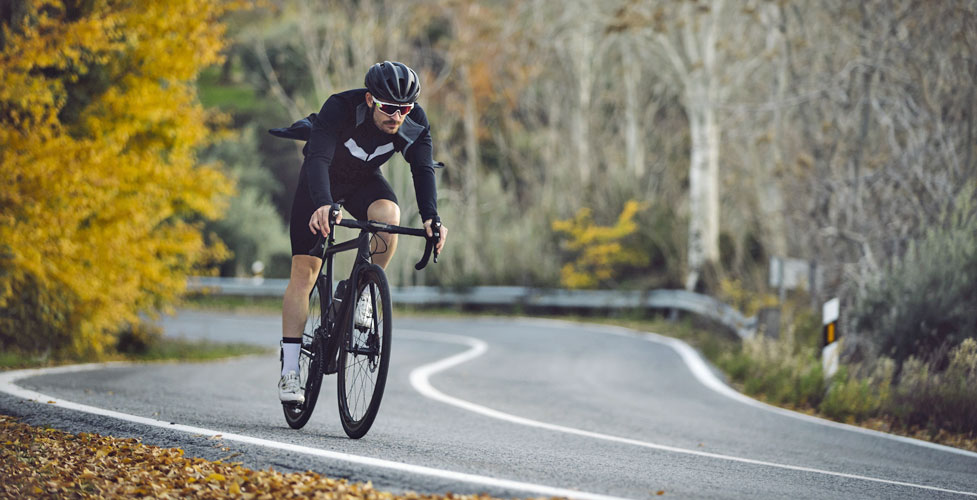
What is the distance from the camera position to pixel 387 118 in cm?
591

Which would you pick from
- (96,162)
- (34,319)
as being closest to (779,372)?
(96,162)

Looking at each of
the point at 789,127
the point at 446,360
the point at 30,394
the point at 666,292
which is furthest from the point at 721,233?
the point at 30,394

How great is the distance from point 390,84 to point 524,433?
3075 mm

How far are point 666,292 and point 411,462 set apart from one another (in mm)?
21361

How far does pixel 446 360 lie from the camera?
1595 centimetres

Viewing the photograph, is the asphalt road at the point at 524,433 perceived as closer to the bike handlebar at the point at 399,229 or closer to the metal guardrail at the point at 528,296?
the bike handlebar at the point at 399,229

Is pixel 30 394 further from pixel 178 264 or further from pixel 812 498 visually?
pixel 178 264

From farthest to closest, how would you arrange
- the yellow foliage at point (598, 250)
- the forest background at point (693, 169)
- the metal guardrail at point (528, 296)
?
the yellow foliage at point (598, 250), the metal guardrail at point (528, 296), the forest background at point (693, 169)

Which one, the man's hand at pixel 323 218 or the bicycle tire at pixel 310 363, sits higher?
the man's hand at pixel 323 218

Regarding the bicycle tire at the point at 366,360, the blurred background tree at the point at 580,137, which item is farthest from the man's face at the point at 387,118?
the blurred background tree at the point at 580,137

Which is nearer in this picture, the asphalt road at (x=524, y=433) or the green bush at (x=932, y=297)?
the asphalt road at (x=524, y=433)

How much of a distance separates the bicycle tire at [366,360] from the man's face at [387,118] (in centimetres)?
78

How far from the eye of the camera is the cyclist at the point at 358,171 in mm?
5750

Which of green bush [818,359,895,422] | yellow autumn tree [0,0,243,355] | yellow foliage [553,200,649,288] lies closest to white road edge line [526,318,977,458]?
green bush [818,359,895,422]
